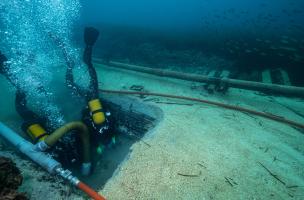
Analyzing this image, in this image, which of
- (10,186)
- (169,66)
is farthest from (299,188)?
(169,66)

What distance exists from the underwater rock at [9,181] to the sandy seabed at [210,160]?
77 cm

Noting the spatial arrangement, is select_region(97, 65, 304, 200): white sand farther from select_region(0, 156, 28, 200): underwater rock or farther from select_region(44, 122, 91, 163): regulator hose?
select_region(0, 156, 28, 200): underwater rock

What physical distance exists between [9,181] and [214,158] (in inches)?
133

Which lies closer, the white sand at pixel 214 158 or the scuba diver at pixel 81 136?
the white sand at pixel 214 158

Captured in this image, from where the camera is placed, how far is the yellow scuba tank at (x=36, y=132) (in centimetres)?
525

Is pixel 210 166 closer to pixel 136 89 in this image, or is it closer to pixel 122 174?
pixel 122 174

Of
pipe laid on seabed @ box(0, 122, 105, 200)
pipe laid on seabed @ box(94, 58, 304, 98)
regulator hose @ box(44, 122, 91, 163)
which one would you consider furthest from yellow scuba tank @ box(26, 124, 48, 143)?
Answer: pipe laid on seabed @ box(94, 58, 304, 98)

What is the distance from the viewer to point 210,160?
4.55 meters

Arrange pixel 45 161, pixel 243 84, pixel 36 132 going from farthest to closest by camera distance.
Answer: pixel 243 84, pixel 36 132, pixel 45 161

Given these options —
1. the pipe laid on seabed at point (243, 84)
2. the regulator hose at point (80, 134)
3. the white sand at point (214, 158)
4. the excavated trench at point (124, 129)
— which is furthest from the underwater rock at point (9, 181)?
the pipe laid on seabed at point (243, 84)

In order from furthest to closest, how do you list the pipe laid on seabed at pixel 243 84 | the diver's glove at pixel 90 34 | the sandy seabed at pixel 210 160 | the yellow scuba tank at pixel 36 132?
1. the diver's glove at pixel 90 34
2. the pipe laid on seabed at pixel 243 84
3. the yellow scuba tank at pixel 36 132
4. the sandy seabed at pixel 210 160

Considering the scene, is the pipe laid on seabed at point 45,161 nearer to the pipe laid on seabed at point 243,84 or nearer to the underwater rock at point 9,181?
the underwater rock at point 9,181

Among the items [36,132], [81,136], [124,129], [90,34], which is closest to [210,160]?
[81,136]

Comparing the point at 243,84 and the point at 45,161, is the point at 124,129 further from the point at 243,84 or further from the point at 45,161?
the point at 243,84
